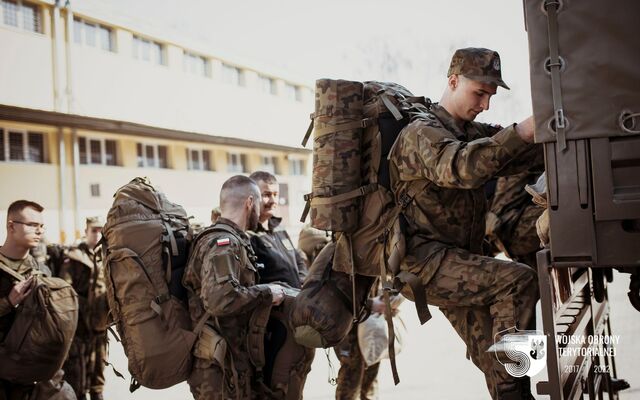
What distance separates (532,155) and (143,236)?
232 cm

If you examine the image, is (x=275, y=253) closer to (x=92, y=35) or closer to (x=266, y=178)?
(x=266, y=178)

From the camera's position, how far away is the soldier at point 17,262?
4742mm

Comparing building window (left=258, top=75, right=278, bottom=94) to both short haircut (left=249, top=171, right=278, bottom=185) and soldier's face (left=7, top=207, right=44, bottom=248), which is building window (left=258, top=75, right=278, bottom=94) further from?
soldier's face (left=7, top=207, right=44, bottom=248)

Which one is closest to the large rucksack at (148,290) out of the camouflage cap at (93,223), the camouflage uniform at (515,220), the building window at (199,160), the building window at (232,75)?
the camouflage uniform at (515,220)

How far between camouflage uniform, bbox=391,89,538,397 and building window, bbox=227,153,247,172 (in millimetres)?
21043

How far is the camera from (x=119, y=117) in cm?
1886

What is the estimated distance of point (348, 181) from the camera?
362cm

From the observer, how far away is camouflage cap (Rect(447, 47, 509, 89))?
132 inches

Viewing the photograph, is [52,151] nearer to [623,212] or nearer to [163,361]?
[163,361]

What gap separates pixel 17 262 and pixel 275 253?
2085 mm

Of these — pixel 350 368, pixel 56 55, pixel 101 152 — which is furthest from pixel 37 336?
pixel 101 152

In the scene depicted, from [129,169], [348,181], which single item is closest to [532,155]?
[348,181]

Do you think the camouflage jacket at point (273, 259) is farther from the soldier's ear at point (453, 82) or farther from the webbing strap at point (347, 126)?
the soldier's ear at point (453, 82)

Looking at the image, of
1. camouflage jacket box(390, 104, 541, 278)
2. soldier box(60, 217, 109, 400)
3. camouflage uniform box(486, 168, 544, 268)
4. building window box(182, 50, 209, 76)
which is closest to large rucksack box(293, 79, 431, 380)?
camouflage jacket box(390, 104, 541, 278)
